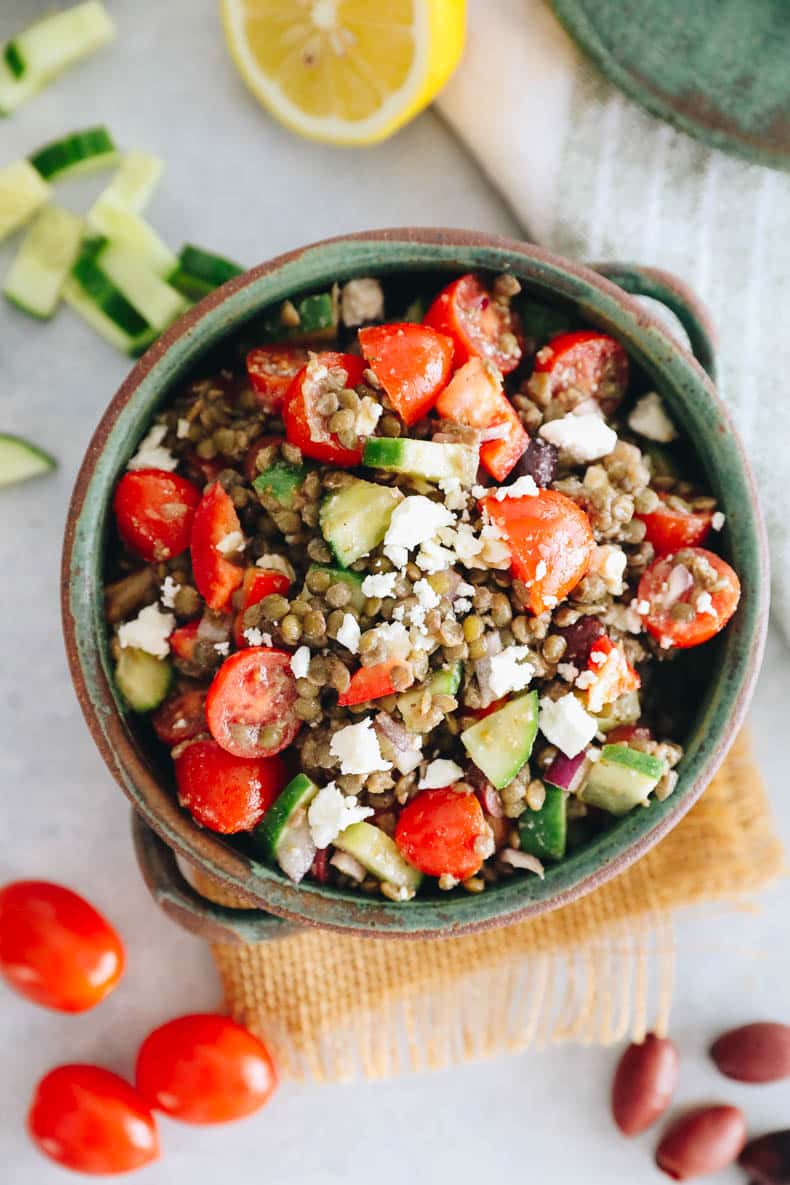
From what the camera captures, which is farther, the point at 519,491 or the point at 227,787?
the point at 227,787

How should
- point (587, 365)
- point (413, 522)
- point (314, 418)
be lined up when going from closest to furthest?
1. point (413, 522)
2. point (314, 418)
3. point (587, 365)

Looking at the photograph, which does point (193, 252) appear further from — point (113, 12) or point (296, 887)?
point (296, 887)

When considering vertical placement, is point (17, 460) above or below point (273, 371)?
below

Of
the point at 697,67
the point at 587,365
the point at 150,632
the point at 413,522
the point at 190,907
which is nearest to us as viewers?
the point at 413,522

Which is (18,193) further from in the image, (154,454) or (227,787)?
(227,787)

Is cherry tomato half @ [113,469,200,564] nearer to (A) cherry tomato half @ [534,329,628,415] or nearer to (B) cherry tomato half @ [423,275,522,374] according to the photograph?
(B) cherry tomato half @ [423,275,522,374]

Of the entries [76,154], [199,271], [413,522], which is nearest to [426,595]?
[413,522]

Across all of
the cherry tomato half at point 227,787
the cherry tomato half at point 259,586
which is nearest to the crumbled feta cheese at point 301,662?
the cherry tomato half at point 259,586
